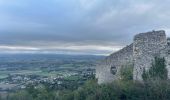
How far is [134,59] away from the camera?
27250 mm

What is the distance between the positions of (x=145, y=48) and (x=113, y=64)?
201 inches

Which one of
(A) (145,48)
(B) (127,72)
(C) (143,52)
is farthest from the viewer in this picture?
(B) (127,72)

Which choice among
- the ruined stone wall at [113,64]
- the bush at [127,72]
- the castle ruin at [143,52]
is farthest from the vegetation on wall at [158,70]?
the ruined stone wall at [113,64]

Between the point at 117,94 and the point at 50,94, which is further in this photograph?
the point at 50,94

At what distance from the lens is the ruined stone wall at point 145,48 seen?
25328mm

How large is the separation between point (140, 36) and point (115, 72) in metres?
5.39

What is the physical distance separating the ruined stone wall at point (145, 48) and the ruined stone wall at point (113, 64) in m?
2.24

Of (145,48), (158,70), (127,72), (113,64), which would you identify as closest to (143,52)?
(145,48)

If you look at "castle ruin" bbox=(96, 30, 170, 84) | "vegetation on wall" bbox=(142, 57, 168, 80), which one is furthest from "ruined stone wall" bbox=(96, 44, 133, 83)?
"vegetation on wall" bbox=(142, 57, 168, 80)

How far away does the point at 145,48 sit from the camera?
2611 cm

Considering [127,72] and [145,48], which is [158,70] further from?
[127,72]

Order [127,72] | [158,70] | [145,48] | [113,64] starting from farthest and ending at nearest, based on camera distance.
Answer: [113,64] → [127,72] → [145,48] → [158,70]

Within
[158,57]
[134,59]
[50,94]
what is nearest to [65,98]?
[50,94]

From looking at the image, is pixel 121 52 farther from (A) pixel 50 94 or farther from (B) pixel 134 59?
(A) pixel 50 94
